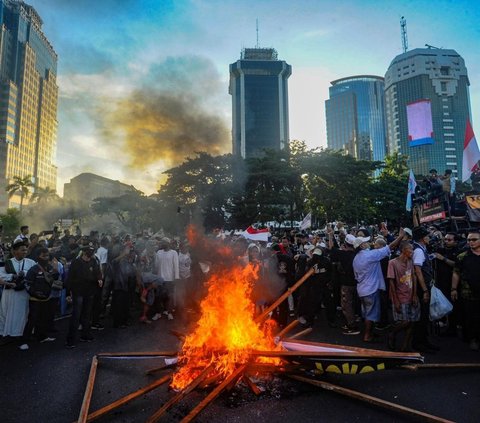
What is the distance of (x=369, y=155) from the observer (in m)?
139

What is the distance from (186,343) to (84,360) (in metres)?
2.19

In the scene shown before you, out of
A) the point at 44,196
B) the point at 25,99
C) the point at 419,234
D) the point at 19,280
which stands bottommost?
the point at 19,280

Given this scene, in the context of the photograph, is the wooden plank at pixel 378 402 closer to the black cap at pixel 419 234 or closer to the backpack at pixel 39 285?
the black cap at pixel 419 234

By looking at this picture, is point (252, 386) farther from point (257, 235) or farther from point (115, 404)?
point (257, 235)

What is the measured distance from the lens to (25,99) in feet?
381

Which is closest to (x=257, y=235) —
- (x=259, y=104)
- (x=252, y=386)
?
(x=252, y=386)

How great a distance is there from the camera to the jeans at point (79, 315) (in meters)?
6.71

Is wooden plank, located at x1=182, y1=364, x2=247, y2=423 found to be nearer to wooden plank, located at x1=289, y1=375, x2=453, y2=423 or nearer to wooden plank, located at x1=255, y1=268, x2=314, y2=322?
wooden plank, located at x1=289, y1=375, x2=453, y2=423

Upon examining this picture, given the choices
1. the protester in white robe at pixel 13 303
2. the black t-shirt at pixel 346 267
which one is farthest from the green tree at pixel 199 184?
the protester in white robe at pixel 13 303

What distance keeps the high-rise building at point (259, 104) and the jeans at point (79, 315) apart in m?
117

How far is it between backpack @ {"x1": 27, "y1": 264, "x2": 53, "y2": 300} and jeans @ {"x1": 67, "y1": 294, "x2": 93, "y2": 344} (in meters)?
0.60

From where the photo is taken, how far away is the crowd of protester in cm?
612

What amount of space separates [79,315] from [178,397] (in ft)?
13.3

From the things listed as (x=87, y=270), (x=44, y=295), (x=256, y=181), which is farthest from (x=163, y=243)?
(x=256, y=181)
